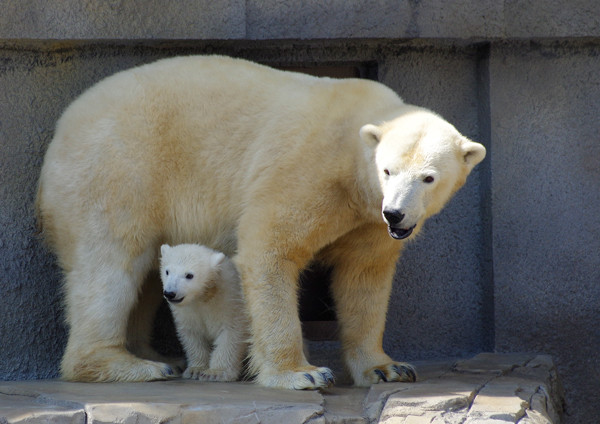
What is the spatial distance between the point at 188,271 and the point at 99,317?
58 cm

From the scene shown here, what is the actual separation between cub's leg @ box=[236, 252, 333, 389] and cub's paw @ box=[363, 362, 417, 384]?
327 millimetres

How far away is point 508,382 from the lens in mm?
4426

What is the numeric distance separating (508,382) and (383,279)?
0.89 meters

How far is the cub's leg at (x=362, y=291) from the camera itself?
15.7ft

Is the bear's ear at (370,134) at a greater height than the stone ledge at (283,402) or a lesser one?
greater

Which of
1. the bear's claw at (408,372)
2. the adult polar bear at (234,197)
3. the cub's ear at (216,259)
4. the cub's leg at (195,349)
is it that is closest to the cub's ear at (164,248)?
the adult polar bear at (234,197)

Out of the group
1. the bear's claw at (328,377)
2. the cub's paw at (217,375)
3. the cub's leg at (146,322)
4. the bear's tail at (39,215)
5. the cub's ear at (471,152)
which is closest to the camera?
the cub's ear at (471,152)

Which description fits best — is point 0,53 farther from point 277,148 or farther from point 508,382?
point 508,382

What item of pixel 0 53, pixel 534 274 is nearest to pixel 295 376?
pixel 534 274

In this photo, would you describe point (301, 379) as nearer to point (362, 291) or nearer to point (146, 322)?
point (362, 291)

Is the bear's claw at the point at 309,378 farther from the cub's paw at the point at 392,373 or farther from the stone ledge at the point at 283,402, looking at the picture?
the cub's paw at the point at 392,373

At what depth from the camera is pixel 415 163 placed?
4066 mm

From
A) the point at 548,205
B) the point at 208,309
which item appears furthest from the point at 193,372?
the point at 548,205

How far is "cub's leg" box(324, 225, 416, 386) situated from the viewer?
4773mm
